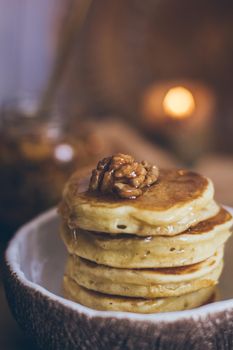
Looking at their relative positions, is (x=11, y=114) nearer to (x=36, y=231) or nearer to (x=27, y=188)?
(x=27, y=188)

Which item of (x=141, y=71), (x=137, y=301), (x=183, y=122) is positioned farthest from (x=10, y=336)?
(x=141, y=71)

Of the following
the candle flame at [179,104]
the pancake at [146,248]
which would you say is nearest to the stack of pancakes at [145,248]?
the pancake at [146,248]

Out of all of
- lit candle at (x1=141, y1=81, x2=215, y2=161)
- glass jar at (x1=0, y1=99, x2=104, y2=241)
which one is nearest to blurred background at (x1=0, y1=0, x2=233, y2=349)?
lit candle at (x1=141, y1=81, x2=215, y2=161)

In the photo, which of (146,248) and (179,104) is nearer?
(146,248)

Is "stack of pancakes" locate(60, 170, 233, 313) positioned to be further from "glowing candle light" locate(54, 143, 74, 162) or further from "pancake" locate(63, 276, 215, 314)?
"glowing candle light" locate(54, 143, 74, 162)

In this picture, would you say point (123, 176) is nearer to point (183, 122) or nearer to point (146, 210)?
point (146, 210)

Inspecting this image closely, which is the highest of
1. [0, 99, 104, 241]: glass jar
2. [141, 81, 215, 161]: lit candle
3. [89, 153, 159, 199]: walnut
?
[89, 153, 159, 199]: walnut
